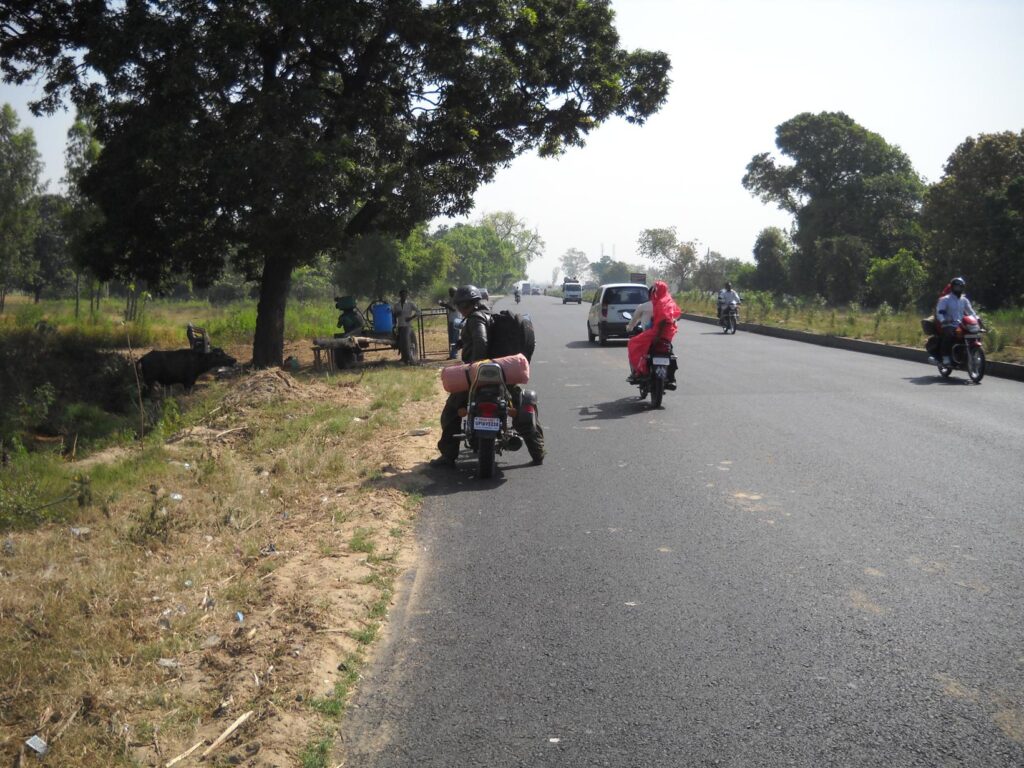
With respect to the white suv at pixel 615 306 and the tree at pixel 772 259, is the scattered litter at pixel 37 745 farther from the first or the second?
the tree at pixel 772 259

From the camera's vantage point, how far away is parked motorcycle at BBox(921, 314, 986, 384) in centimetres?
1520

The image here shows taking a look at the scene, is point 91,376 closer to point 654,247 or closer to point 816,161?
point 816,161

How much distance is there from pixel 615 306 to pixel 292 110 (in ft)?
37.6

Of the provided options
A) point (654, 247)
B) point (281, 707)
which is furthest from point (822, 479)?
point (654, 247)

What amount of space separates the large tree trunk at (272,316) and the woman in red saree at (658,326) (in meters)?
9.56

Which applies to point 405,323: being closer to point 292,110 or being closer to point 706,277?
point 292,110

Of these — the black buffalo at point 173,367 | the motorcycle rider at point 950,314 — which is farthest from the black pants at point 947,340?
the black buffalo at point 173,367

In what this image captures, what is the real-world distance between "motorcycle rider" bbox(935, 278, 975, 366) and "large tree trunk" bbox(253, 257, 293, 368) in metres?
12.8

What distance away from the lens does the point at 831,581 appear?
5.20 meters

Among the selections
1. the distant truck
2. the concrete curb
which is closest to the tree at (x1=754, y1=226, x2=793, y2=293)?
the distant truck

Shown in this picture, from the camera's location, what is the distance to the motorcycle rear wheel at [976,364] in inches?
597

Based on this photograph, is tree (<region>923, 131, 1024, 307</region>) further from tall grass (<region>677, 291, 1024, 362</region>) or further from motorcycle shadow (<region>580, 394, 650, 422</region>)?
motorcycle shadow (<region>580, 394, 650, 422</region>)

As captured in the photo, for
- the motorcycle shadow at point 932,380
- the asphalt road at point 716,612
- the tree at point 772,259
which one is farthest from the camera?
the tree at point 772,259

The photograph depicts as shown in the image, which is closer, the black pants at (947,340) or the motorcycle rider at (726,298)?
the black pants at (947,340)
